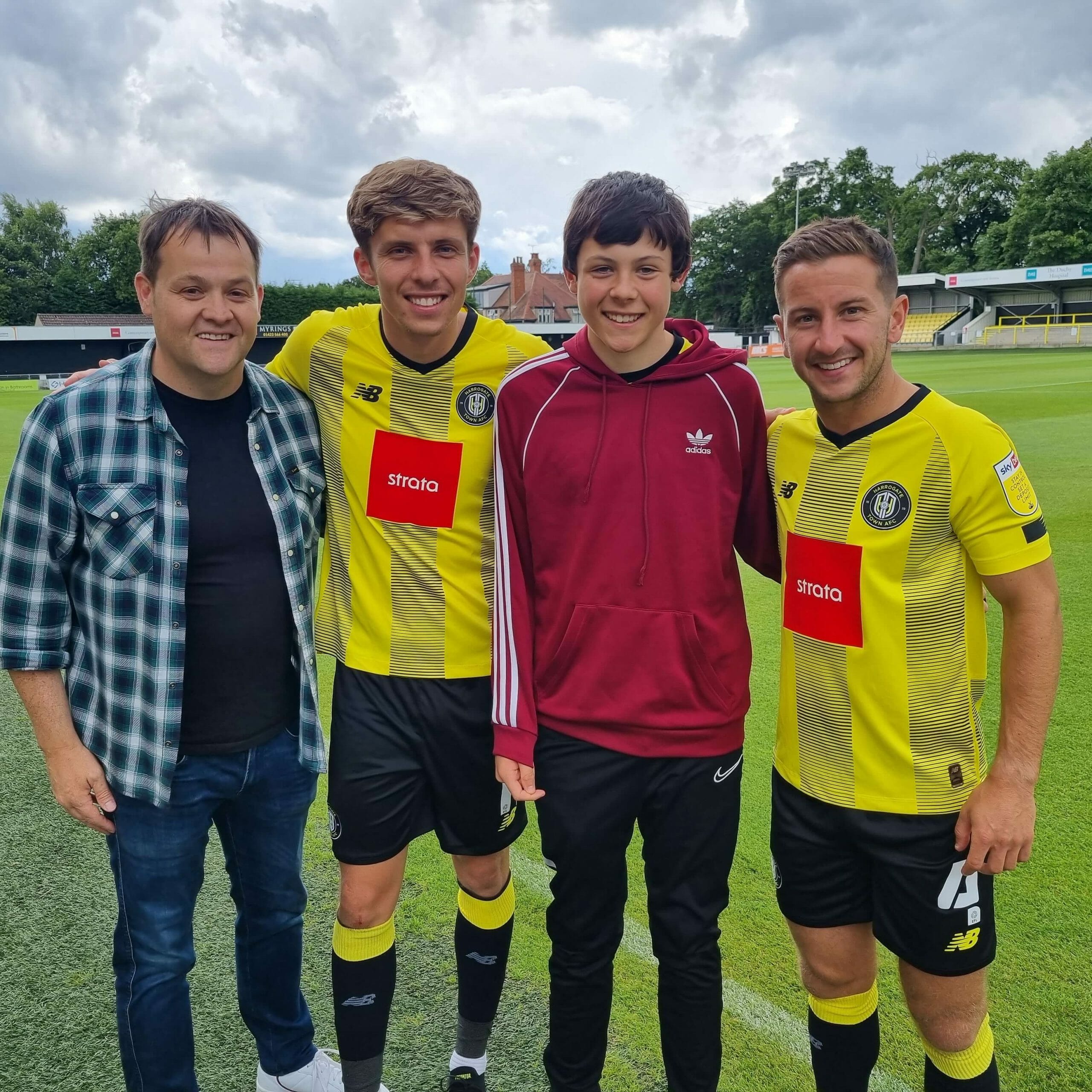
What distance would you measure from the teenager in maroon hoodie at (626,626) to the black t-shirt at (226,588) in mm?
583

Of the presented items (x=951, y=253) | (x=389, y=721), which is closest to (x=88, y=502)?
(x=389, y=721)

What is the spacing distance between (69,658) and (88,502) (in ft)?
1.31

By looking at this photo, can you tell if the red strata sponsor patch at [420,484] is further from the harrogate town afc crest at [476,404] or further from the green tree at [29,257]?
the green tree at [29,257]

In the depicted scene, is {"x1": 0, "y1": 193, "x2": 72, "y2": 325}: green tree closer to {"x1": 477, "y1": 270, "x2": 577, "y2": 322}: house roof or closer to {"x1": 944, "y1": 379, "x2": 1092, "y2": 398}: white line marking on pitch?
{"x1": 477, "y1": 270, "x2": 577, "y2": 322}: house roof

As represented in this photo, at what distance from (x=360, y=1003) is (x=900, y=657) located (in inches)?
61.8

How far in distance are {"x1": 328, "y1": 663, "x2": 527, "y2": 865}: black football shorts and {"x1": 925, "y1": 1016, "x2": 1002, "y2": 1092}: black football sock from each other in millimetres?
1161

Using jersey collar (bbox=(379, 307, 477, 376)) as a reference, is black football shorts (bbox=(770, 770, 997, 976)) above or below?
below

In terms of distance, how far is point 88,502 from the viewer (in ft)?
6.45

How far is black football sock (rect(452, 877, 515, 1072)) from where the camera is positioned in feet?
7.76

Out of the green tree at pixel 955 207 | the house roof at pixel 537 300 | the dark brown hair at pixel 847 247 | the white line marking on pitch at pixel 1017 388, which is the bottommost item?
the dark brown hair at pixel 847 247

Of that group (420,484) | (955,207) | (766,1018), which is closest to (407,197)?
(420,484)

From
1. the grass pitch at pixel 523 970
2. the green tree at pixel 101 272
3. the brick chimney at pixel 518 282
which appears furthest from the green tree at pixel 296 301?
the grass pitch at pixel 523 970

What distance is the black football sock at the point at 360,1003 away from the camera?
2207 millimetres

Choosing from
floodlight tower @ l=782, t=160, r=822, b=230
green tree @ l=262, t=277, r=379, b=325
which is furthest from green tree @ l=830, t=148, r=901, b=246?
green tree @ l=262, t=277, r=379, b=325
